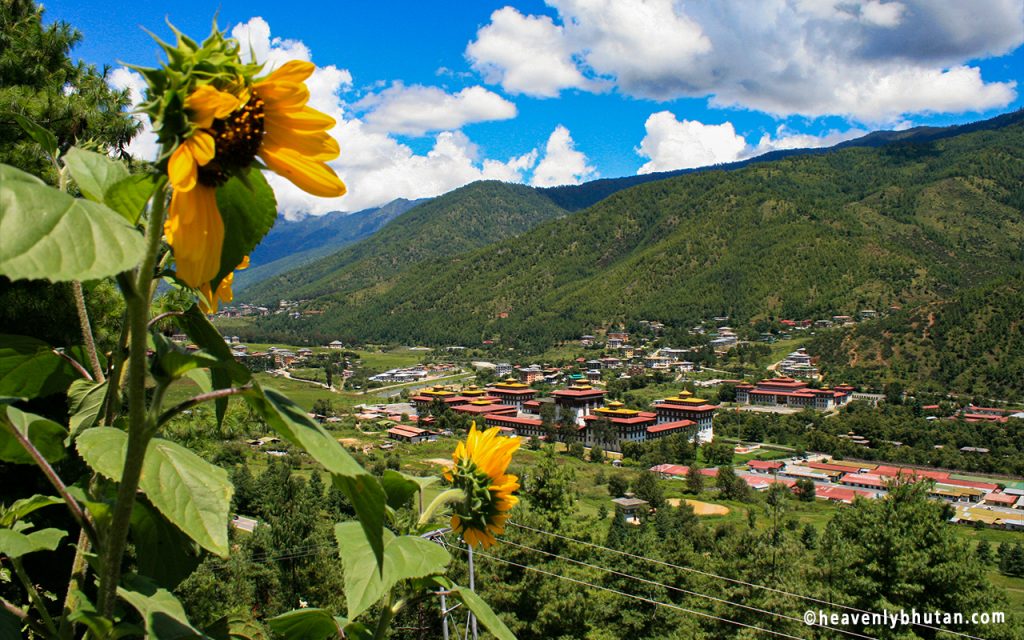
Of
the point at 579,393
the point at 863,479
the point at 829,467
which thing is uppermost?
the point at 579,393

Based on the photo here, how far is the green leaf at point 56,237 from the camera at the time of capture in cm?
38

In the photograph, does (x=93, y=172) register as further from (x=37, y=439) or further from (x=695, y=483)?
(x=695, y=483)

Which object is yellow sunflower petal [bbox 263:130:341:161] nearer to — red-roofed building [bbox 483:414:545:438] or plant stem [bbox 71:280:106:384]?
plant stem [bbox 71:280:106:384]

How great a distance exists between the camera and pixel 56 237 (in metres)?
0.40

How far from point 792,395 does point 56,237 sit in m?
56.4

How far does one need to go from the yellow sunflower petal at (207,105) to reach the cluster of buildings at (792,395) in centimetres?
5546

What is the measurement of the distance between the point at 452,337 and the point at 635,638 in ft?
275

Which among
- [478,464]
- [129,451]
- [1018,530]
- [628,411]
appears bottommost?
[1018,530]

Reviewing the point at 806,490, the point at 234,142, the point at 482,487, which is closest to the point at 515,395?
the point at 806,490

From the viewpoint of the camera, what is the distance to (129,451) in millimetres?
564

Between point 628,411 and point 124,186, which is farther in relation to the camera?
point 628,411

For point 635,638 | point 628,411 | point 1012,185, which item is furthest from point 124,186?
point 1012,185

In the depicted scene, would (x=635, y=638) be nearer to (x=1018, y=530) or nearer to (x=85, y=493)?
(x=85, y=493)

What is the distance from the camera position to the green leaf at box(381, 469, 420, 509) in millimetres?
903
